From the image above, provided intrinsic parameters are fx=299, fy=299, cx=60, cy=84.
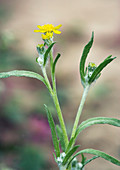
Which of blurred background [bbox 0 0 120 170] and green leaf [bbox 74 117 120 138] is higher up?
blurred background [bbox 0 0 120 170]

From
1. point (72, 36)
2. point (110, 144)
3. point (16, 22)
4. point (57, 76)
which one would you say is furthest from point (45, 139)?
point (16, 22)

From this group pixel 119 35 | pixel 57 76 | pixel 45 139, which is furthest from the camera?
pixel 119 35

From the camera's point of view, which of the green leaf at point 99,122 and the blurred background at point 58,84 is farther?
the blurred background at point 58,84

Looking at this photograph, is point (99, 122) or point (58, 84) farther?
point (58, 84)

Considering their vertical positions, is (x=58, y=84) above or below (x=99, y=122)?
above

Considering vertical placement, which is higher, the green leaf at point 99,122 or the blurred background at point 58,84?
the blurred background at point 58,84

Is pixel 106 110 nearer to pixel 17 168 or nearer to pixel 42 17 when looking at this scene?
pixel 17 168

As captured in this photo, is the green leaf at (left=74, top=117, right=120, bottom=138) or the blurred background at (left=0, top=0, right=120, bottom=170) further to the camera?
the blurred background at (left=0, top=0, right=120, bottom=170)

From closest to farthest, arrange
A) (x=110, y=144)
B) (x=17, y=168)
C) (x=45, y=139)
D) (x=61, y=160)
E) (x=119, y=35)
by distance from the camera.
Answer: (x=61, y=160)
(x=17, y=168)
(x=45, y=139)
(x=110, y=144)
(x=119, y=35)
